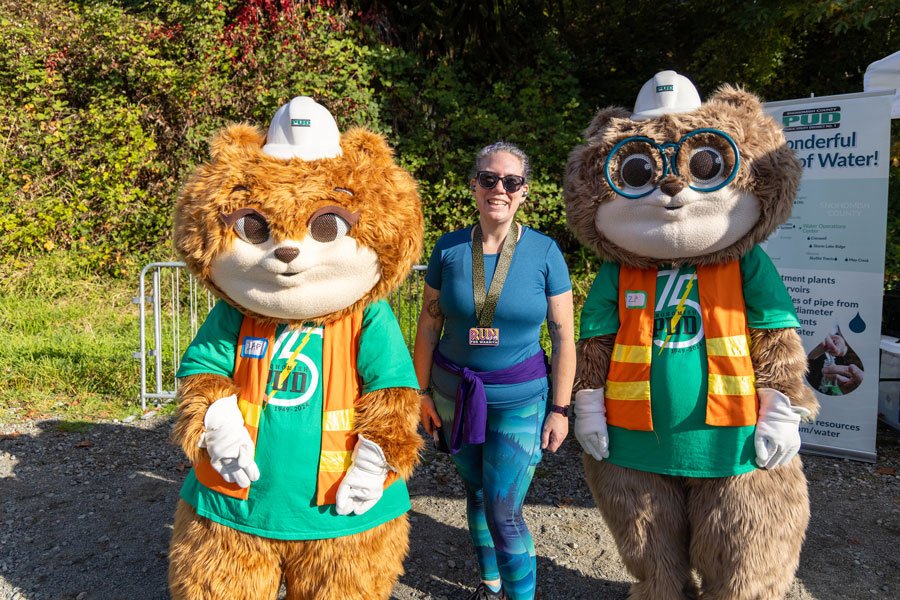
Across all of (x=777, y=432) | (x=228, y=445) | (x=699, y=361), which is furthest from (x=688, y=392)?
(x=228, y=445)

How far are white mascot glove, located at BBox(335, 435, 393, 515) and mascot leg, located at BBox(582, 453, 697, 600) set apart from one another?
1.06 meters

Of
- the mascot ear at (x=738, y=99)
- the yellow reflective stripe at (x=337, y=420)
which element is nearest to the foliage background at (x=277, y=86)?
the mascot ear at (x=738, y=99)

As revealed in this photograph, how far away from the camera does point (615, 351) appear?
9.11 ft

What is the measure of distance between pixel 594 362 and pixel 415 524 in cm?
188

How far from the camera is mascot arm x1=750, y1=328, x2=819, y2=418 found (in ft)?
8.51

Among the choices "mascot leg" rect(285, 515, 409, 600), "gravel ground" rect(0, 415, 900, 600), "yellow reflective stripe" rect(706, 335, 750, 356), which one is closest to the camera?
"mascot leg" rect(285, 515, 409, 600)

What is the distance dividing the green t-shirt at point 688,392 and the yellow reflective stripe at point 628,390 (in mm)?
32

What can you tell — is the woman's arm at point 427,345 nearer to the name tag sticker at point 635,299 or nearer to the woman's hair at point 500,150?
the woman's hair at point 500,150

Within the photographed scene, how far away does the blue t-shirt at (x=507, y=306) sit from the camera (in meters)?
2.69

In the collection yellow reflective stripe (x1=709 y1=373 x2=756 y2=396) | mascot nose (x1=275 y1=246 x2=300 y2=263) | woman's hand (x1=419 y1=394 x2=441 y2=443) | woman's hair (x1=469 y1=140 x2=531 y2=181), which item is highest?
woman's hair (x1=469 y1=140 x2=531 y2=181)

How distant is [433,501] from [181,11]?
7.88 m

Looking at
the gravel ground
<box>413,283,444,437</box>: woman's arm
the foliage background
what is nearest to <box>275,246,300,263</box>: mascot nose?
<box>413,283,444,437</box>: woman's arm

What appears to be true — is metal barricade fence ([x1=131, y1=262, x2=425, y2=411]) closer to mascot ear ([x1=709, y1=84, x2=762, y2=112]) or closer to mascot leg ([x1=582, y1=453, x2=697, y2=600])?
mascot leg ([x1=582, y1=453, x2=697, y2=600])

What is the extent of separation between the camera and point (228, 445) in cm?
227
